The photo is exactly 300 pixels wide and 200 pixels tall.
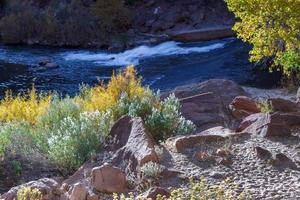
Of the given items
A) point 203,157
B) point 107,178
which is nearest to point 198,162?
point 203,157

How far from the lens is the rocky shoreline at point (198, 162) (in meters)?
4.77

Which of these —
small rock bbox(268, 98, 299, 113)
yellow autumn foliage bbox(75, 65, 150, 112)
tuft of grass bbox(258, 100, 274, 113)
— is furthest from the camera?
yellow autumn foliage bbox(75, 65, 150, 112)

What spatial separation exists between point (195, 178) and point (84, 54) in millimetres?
19384

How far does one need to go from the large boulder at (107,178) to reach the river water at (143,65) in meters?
12.5

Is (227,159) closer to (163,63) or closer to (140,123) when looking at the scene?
(140,123)

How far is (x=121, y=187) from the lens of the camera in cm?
492

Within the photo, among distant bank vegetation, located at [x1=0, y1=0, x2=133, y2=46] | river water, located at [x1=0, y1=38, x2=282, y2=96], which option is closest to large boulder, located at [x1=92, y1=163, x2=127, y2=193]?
river water, located at [x1=0, y1=38, x2=282, y2=96]

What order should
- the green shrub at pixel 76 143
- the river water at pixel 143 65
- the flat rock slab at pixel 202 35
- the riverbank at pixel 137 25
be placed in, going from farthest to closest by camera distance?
the riverbank at pixel 137 25
the flat rock slab at pixel 202 35
the river water at pixel 143 65
the green shrub at pixel 76 143

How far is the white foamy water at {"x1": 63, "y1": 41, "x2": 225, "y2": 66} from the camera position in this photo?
2212 cm

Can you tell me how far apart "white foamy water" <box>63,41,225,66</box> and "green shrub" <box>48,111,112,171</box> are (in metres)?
15.0

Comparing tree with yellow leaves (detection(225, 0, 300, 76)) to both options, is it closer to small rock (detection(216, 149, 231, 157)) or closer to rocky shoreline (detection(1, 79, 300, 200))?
rocky shoreline (detection(1, 79, 300, 200))

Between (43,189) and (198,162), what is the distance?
1492mm

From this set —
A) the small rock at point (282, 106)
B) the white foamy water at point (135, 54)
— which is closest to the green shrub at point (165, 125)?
the small rock at point (282, 106)

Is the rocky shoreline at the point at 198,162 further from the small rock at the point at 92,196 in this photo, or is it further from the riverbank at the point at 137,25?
the riverbank at the point at 137,25
